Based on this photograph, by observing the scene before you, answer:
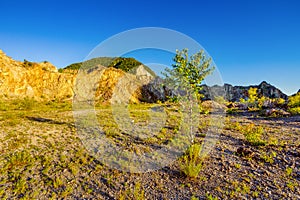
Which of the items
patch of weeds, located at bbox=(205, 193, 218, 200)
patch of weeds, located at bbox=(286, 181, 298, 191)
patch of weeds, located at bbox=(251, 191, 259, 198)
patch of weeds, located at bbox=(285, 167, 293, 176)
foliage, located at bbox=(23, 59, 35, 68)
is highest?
foliage, located at bbox=(23, 59, 35, 68)

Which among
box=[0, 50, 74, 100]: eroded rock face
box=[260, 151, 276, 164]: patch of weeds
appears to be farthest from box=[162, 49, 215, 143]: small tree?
box=[0, 50, 74, 100]: eroded rock face

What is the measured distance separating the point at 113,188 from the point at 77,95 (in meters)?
33.3

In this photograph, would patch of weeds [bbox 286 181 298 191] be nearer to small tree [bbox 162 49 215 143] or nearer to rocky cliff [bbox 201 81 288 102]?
small tree [bbox 162 49 215 143]

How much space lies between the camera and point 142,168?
8.86 metres

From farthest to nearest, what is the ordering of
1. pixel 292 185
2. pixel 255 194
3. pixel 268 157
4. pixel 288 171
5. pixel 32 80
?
pixel 32 80
pixel 268 157
pixel 288 171
pixel 292 185
pixel 255 194

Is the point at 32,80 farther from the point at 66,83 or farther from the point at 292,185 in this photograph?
the point at 292,185

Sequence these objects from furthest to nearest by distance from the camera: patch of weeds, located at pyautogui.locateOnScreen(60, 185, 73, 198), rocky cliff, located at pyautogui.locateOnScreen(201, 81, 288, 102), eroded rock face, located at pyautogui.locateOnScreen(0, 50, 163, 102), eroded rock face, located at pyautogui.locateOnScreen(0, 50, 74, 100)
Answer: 1. rocky cliff, located at pyautogui.locateOnScreen(201, 81, 288, 102)
2. eroded rock face, located at pyautogui.locateOnScreen(0, 50, 163, 102)
3. eroded rock face, located at pyautogui.locateOnScreen(0, 50, 74, 100)
4. patch of weeds, located at pyautogui.locateOnScreen(60, 185, 73, 198)

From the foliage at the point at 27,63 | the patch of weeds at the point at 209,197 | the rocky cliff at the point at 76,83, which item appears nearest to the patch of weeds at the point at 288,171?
the patch of weeds at the point at 209,197

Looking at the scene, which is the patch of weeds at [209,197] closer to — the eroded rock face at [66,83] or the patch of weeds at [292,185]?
the patch of weeds at [292,185]

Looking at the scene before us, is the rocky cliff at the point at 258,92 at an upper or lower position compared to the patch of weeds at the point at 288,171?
upper

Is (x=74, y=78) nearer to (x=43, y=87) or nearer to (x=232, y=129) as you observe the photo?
(x=43, y=87)

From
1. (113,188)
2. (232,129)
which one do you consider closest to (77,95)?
(232,129)

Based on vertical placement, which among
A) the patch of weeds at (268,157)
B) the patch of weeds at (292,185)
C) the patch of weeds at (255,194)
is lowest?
the patch of weeds at (255,194)

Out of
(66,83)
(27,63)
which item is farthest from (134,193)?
(27,63)
